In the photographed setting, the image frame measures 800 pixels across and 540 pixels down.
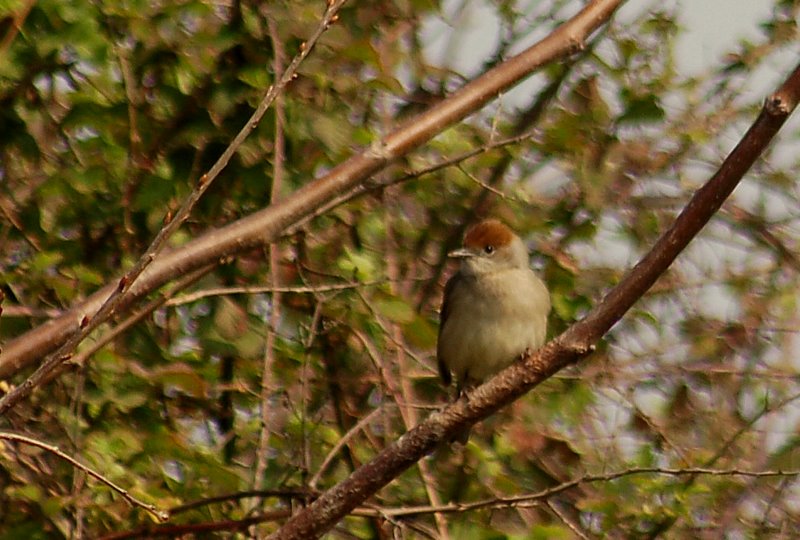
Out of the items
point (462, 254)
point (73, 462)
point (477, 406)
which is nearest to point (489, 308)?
point (462, 254)

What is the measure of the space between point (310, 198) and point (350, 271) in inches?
64.7

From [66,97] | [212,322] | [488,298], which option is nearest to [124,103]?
[66,97]

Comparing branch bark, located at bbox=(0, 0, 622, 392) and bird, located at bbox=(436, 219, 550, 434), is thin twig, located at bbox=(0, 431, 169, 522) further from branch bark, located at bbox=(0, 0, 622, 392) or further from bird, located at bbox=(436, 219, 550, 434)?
bird, located at bbox=(436, 219, 550, 434)

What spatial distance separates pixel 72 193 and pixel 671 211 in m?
3.12

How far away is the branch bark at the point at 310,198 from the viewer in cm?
301

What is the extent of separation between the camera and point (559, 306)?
579 cm

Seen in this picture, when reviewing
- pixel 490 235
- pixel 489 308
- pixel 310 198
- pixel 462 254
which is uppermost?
pixel 310 198

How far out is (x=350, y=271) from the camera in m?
5.04

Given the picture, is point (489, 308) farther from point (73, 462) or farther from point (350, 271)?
point (73, 462)

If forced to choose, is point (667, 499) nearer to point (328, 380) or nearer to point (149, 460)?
point (328, 380)

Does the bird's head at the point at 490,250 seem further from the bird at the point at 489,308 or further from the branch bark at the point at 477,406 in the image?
the branch bark at the point at 477,406

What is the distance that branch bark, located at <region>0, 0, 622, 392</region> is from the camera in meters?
3.01

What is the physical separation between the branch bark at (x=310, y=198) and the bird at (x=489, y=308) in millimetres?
2209

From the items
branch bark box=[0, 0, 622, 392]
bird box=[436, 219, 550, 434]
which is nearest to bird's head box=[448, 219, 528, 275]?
bird box=[436, 219, 550, 434]
